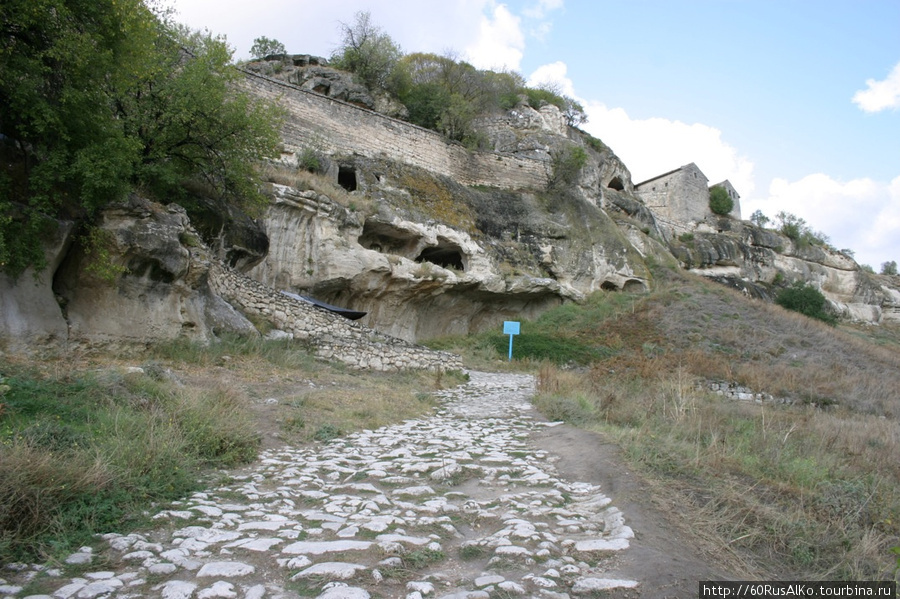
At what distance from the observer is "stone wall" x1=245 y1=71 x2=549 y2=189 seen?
19188mm

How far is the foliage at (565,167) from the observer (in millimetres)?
26516

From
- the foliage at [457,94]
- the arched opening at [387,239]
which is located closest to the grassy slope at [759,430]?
the arched opening at [387,239]

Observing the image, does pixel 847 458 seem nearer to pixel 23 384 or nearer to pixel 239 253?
pixel 23 384

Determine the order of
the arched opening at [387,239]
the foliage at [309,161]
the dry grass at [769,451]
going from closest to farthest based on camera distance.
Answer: the dry grass at [769,451], the foliage at [309,161], the arched opening at [387,239]

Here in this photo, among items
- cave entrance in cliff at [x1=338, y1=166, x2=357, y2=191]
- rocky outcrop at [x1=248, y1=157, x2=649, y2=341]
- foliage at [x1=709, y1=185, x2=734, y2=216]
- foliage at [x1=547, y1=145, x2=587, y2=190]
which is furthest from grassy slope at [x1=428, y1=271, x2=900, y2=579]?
foliage at [x1=709, y1=185, x2=734, y2=216]

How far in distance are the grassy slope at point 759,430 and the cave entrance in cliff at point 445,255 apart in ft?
11.1

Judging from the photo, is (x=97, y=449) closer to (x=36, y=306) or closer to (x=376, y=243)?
(x=36, y=306)

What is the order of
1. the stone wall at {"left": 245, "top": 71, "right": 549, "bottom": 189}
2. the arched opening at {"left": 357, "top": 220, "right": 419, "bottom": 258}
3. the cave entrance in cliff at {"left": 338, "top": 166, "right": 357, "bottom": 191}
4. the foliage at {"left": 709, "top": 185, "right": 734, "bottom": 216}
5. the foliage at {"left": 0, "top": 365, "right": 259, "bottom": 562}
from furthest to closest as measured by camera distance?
the foliage at {"left": 709, "top": 185, "right": 734, "bottom": 216} → the cave entrance in cliff at {"left": 338, "top": 166, "right": 357, "bottom": 191} → the arched opening at {"left": 357, "top": 220, "right": 419, "bottom": 258} → the stone wall at {"left": 245, "top": 71, "right": 549, "bottom": 189} → the foliage at {"left": 0, "top": 365, "right": 259, "bottom": 562}

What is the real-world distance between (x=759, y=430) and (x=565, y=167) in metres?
21.0

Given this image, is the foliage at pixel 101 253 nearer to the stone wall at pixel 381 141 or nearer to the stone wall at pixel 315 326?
the stone wall at pixel 315 326

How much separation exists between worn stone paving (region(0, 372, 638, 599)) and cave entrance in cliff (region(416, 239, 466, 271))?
53.3 feet

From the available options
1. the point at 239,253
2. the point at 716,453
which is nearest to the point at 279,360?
the point at 239,253

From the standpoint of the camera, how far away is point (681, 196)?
39.1 m

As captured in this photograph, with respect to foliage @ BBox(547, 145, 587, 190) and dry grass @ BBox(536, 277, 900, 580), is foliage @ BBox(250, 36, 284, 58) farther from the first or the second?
dry grass @ BBox(536, 277, 900, 580)
